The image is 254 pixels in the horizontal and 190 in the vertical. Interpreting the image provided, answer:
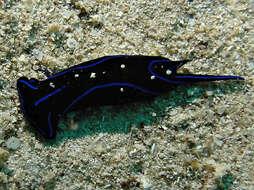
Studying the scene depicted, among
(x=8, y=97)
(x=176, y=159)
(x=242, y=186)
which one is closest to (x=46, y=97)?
(x=8, y=97)

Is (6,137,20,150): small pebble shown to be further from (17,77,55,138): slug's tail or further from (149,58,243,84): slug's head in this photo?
(149,58,243,84): slug's head

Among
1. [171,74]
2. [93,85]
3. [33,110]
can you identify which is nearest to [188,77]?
[171,74]

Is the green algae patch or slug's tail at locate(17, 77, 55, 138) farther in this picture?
the green algae patch

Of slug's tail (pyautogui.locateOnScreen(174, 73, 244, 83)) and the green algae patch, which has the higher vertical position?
slug's tail (pyautogui.locateOnScreen(174, 73, 244, 83))

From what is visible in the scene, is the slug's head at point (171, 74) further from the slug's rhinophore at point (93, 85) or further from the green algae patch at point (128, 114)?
the green algae patch at point (128, 114)

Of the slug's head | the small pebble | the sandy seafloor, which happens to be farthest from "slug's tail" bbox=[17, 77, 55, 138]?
the slug's head

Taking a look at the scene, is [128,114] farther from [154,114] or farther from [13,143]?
[13,143]
